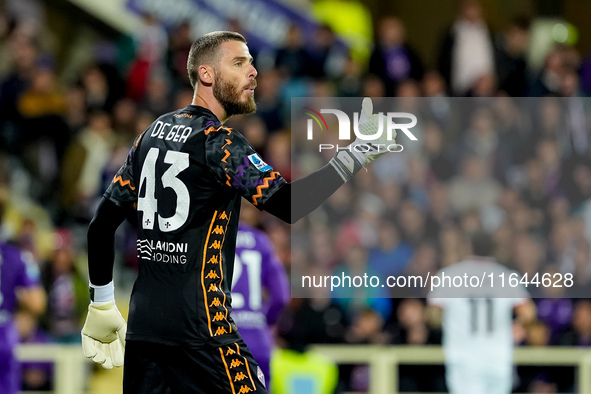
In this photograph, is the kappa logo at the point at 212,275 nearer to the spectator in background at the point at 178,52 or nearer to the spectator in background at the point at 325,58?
the spectator in background at the point at 325,58

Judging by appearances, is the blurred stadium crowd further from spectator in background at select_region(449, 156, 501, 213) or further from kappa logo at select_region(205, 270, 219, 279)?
kappa logo at select_region(205, 270, 219, 279)

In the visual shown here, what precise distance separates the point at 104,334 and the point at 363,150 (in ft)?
4.87

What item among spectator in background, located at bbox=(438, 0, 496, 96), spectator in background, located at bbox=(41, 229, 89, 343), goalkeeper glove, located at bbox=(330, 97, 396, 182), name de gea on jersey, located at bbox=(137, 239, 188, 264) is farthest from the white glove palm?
spectator in background, located at bbox=(438, 0, 496, 96)

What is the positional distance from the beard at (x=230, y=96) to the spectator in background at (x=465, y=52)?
8.25m

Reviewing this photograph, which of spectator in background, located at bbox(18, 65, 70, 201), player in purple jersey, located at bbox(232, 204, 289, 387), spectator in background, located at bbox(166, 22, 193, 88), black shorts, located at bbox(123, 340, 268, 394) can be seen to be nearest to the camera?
black shorts, located at bbox(123, 340, 268, 394)

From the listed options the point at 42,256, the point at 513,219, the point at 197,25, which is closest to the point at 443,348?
the point at 513,219

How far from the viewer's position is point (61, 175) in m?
12.1

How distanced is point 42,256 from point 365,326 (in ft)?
11.2

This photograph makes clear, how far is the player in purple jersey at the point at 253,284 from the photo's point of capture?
761 centimetres

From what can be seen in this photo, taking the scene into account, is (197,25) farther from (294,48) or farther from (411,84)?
(411,84)

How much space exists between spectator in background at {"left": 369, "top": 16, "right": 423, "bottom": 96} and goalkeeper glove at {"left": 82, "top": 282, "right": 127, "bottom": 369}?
7.91 m

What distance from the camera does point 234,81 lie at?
4.53 meters

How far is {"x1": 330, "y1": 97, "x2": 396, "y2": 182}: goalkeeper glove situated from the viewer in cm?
423

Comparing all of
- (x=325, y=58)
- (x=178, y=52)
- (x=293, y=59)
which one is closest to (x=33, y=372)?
(x=178, y=52)
